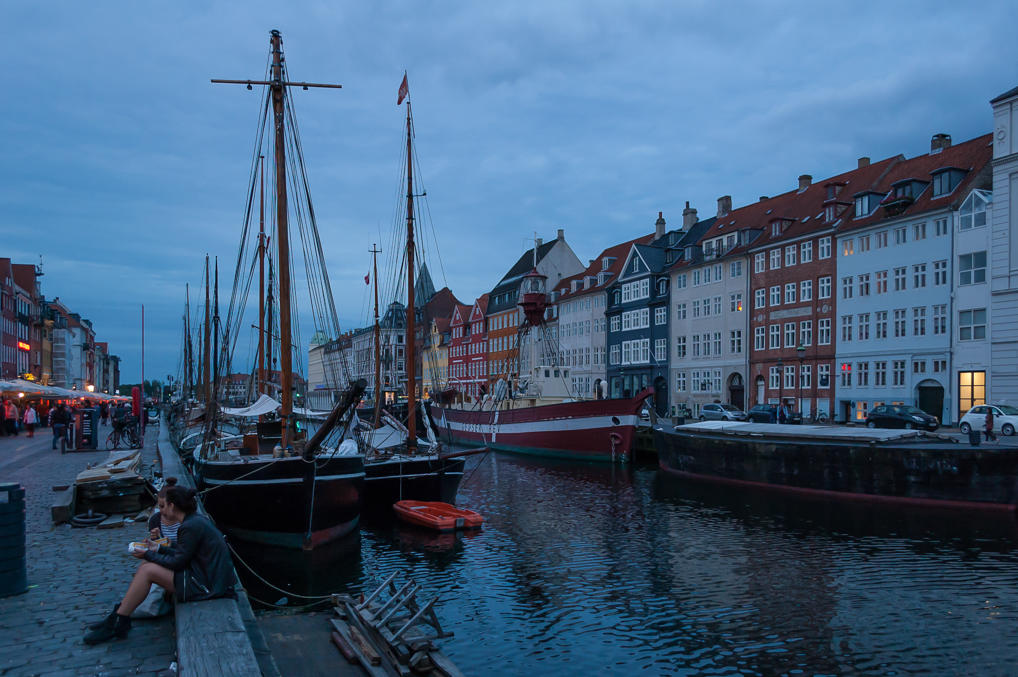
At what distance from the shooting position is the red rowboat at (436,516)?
22266 mm

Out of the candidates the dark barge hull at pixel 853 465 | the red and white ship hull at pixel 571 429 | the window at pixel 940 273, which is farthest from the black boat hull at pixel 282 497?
the window at pixel 940 273

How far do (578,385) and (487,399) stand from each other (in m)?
19.6

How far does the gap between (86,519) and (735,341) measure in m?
51.2

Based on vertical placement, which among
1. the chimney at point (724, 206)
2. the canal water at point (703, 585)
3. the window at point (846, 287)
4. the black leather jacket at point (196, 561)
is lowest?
the canal water at point (703, 585)

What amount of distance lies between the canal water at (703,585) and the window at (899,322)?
22731 millimetres

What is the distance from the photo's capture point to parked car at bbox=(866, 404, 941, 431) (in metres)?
38.3

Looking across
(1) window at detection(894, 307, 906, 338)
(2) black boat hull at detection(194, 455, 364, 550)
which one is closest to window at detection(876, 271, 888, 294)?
(1) window at detection(894, 307, 906, 338)

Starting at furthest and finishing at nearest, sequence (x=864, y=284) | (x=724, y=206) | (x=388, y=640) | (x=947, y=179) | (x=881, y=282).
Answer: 1. (x=724, y=206)
2. (x=864, y=284)
3. (x=881, y=282)
4. (x=947, y=179)
5. (x=388, y=640)

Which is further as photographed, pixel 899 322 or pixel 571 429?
pixel 899 322

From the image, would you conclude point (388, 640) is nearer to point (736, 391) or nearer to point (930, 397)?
point (930, 397)

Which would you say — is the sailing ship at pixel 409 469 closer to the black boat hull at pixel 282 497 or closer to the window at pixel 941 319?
the black boat hull at pixel 282 497

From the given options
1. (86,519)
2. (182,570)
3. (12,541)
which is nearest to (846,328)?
(86,519)

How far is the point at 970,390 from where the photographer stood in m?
41.6

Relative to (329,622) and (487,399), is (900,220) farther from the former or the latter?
(329,622)
